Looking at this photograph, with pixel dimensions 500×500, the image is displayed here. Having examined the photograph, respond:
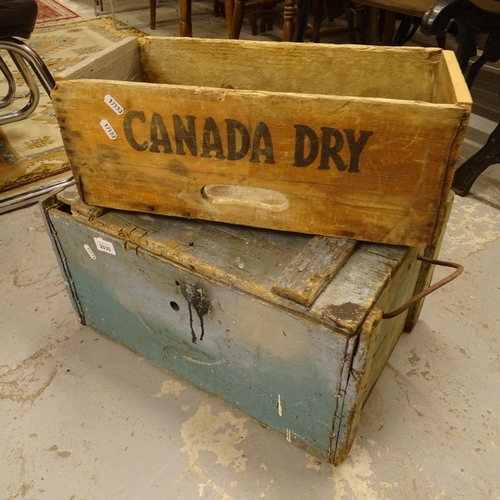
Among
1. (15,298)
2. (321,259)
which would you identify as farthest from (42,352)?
(321,259)

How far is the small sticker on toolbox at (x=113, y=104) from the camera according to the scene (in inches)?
30.7

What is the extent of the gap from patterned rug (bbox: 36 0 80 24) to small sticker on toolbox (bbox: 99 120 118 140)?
3482 mm

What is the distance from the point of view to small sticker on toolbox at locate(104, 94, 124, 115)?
780 mm

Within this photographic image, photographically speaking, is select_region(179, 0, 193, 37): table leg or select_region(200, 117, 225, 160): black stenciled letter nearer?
select_region(200, 117, 225, 160): black stenciled letter

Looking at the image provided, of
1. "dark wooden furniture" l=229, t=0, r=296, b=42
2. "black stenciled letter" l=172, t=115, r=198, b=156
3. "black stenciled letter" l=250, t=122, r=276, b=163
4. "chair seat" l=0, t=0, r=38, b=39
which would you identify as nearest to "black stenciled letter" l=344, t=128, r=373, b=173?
"black stenciled letter" l=250, t=122, r=276, b=163

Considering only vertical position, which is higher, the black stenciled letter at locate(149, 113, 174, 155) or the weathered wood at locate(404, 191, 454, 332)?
the black stenciled letter at locate(149, 113, 174, 155)

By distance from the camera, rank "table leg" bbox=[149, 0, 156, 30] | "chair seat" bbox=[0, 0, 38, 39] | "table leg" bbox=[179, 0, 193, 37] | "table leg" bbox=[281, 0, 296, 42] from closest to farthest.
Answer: "chair seat" bbox=[0, 0, 38, 39] → "table leg" bbox=[281, 0, 296, 42] → "table leg" bbox=[179, 0, 193, 37] → "table leg" bbox=[149, 0, 156, 30]

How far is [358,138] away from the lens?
0.71m

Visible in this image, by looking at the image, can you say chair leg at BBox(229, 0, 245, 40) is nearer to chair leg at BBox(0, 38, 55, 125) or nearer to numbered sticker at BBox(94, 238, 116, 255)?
chair leg at BBox(0, 38, 55, 125)

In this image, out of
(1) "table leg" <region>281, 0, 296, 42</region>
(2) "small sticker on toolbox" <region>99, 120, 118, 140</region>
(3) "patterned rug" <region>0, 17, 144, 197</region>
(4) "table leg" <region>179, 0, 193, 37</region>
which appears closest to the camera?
(2) "small sticker on toolbox" <region>99, 120, 118, 140</region>

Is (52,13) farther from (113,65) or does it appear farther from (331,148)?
(331,148)

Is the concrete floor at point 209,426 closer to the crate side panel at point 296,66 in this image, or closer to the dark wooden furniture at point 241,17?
the crate side panel at point 296,66

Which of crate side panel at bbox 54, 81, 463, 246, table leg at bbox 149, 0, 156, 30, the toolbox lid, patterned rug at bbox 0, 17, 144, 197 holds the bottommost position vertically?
patterned rug at bbox 0, 17, 144, 197

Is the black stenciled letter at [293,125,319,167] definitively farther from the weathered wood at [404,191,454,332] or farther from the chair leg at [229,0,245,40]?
the chair leg at [229,0,245,40]
